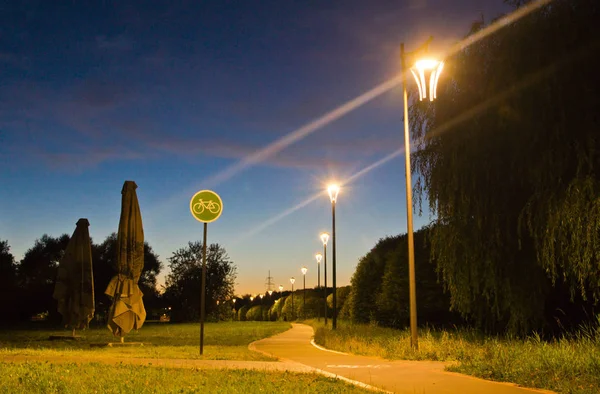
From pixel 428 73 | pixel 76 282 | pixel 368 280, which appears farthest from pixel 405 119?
pixel 368 280

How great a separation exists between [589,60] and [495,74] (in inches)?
84.0

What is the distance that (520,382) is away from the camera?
8.41 m

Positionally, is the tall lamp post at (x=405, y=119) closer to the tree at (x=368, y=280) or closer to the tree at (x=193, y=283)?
the tree at (x=368, y=280)

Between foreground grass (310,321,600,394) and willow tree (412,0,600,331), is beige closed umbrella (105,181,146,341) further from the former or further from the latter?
willow tree (412,0,600,331)

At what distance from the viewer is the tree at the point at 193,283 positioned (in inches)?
2218

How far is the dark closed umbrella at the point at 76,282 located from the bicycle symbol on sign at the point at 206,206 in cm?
667

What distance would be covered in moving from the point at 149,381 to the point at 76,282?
478 inches

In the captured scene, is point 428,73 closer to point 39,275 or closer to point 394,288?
point 394,288

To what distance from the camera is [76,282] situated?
1906 cm

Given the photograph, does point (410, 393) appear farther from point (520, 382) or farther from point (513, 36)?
point (513, 36)

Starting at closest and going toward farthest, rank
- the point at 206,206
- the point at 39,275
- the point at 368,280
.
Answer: the point at 206,206, the point at 368,280, the point at 39,275

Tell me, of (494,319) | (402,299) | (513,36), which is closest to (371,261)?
(402,299)

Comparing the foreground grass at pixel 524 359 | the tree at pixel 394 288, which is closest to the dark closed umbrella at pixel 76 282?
the foreground grass at pixel 524 359

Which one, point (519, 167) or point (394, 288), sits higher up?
point (519, 167)
